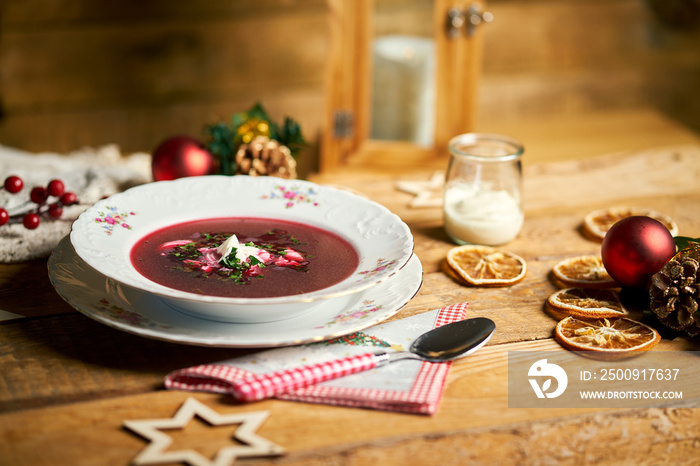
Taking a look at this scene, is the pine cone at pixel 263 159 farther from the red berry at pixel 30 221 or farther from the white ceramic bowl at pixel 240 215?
the red berry at pixel 30 221

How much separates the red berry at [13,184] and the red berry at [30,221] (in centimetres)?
9

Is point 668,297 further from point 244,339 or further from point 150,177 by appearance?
point 150,177

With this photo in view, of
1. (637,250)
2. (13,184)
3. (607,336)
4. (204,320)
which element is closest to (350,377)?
(204,320)

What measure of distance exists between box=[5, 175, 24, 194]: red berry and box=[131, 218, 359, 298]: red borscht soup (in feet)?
1.09

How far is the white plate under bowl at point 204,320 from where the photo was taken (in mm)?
707

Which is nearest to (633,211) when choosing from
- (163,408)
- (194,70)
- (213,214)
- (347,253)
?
(347,253)

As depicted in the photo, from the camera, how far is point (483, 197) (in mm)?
1087

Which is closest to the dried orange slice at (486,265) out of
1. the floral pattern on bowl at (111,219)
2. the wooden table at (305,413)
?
the wooden table at (305,413)

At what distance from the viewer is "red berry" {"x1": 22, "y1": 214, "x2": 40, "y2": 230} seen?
40.5 inches

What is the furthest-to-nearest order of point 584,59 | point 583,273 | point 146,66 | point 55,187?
point 584,59
point 146,66
point 55,187
point 583,273

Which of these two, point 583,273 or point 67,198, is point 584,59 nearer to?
point 583,273

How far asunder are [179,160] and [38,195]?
23cm

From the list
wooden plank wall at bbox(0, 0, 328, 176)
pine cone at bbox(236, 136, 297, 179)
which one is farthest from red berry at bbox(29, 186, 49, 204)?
wooden plank wall at bbox(0, 0, 328, 176)

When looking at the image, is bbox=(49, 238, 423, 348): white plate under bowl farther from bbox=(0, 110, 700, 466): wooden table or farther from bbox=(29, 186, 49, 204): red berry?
bbox=(29, 186, 49, 204): red berry
